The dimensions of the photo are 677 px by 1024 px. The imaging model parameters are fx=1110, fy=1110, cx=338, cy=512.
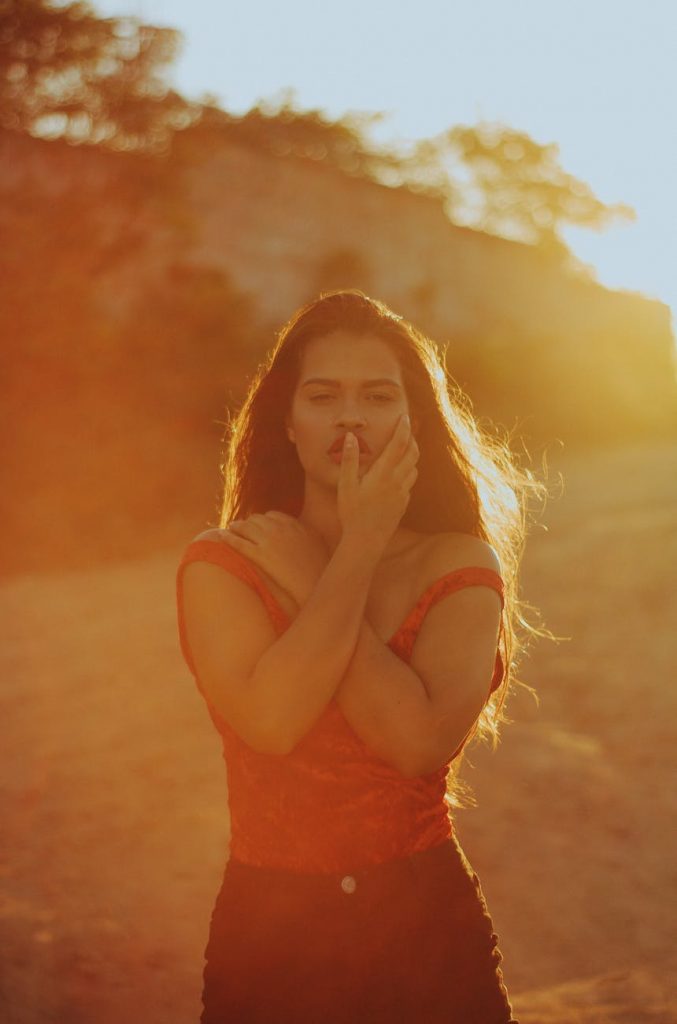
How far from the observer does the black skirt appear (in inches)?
80.4

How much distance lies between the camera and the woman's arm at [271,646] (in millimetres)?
1940

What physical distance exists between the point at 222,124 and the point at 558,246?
20233mm

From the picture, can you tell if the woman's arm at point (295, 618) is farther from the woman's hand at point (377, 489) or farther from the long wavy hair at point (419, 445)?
the long wavy hair at point (419, 445)

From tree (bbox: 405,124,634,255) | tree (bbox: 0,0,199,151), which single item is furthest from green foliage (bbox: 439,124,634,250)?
tree (bbox: 0,0,199,151)

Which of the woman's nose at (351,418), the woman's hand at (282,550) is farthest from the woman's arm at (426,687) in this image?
the woman's nose at (351,418)

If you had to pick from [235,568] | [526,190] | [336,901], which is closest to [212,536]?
[235,568]

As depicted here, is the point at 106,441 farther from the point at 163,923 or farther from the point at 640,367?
the point at 640,367

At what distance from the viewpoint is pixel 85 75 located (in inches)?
567

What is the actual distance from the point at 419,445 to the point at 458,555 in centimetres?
40

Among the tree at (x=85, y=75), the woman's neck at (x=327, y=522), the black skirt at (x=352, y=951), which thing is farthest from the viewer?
the tree at (x=85, y=75)

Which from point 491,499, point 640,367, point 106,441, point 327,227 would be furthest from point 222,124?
point 491,499

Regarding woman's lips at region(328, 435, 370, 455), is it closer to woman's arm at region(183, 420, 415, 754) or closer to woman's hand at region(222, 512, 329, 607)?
woman's arm at region(183, 420, 415, 754)

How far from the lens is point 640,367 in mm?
30000

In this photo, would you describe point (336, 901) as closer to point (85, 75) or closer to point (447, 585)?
point (447, 585)
